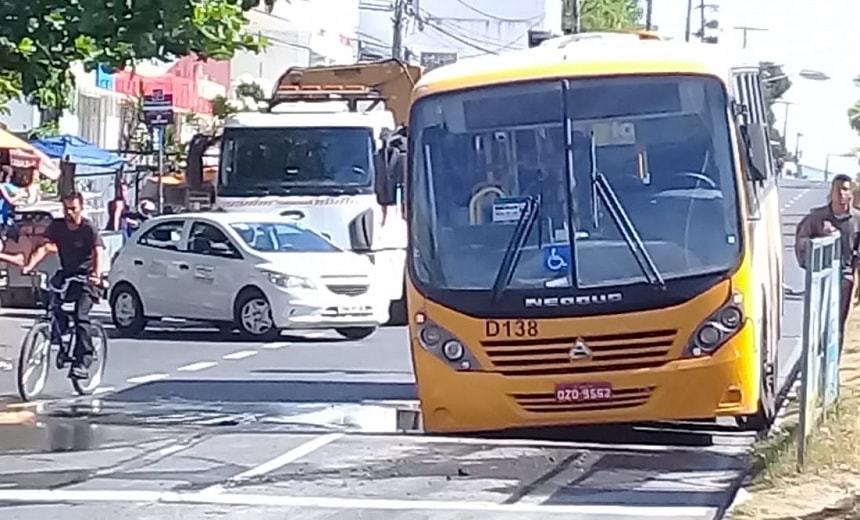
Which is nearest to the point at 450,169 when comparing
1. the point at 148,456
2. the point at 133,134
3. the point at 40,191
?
the point at 148,456

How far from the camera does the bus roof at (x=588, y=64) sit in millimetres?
12977

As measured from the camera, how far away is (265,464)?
41.6 ft

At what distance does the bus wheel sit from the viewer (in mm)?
13398

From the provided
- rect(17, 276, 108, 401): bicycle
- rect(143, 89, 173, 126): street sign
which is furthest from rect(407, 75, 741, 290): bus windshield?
rect(143, 89, 173, 126): street sign

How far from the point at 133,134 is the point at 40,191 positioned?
728cm

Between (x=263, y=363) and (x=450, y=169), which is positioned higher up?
(x=450, y=169)

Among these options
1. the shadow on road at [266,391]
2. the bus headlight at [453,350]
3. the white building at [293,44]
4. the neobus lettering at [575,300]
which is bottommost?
the shadow on road at [266,391]

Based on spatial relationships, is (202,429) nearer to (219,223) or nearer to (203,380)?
(203,380)

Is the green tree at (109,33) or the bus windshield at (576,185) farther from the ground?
the green tree at (109,33)

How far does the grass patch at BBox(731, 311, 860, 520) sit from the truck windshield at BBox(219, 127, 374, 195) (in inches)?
502

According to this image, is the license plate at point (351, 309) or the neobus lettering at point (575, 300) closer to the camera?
the neobus lettering at point (575, 300)

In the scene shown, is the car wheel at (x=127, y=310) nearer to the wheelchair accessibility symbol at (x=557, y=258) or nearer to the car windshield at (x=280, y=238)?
the car windshield at (x=280, y=238)

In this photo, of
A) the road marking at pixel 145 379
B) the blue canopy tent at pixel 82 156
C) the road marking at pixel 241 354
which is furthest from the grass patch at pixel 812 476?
the blue canopy tent at pixel 82 156

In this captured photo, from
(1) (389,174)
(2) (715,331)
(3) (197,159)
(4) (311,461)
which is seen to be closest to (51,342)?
(1) (389,174)
